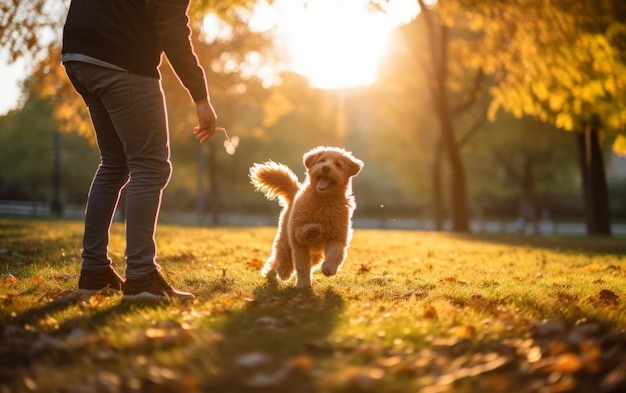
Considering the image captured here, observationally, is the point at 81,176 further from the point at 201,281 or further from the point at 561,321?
the point at 561,321

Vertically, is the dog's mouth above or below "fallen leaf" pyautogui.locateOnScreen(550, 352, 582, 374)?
above

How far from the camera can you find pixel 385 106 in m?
29.7

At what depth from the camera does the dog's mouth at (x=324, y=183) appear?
602 cm

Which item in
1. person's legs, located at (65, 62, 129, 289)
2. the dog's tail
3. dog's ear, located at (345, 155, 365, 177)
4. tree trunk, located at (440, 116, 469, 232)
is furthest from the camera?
tree trunk, located at (440, 116, 469, 232)

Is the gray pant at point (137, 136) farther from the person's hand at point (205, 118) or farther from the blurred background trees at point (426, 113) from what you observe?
the blurred background trees at point (426, 113)

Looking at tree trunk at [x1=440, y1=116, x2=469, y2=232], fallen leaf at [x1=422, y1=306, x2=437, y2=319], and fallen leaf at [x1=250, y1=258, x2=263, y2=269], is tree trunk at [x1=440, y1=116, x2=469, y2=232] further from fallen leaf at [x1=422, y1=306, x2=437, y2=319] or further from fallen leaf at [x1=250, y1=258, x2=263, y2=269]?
fallen leaf at [x1=422, y1=306, x2=437, y2=319]

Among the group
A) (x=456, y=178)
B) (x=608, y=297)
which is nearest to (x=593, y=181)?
(x=456, y=178)

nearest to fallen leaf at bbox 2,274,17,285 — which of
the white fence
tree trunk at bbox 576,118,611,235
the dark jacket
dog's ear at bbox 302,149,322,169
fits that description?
the dark jacket

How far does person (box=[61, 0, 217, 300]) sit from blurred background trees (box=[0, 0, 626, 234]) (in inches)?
280

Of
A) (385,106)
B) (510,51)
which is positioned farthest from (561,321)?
(385,106)

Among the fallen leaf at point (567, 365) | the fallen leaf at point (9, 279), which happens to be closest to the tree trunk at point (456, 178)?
the fallen leaf at point (9, 279)

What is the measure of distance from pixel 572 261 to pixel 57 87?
41.2 feet

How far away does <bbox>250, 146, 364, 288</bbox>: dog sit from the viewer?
19.3 feet

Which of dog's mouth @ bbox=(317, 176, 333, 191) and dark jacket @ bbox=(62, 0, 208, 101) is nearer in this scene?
dark jacket @ bbox=(62, 0, 208, 101)
